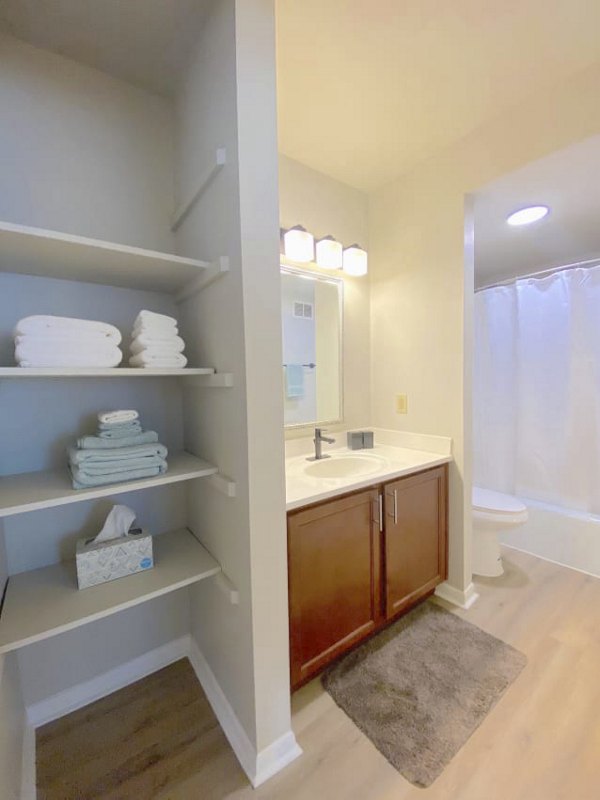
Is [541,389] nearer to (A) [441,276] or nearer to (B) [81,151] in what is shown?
(A) [441,276]

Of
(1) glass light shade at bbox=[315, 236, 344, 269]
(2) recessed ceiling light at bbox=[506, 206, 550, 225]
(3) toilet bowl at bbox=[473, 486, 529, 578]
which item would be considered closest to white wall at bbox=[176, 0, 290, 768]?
(1) glass light shade at bbox=[315, 236, 344, 269]

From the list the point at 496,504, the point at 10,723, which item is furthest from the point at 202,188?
the point at 496,504

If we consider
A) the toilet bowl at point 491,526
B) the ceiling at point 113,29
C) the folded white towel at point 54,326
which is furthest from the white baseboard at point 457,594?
the ceiling at point 113,29

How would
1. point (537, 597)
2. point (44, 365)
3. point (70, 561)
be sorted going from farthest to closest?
point (537, 597)
point (70, 561)
point (44, 365)

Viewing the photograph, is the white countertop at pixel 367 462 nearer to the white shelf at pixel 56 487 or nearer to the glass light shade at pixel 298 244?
the white shelf at pixel 56 487

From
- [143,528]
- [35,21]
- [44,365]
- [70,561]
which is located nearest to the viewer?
[44,365]

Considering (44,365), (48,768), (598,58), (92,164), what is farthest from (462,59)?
(48,768)

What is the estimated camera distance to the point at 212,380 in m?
1.11

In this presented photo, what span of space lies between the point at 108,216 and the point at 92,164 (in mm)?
185

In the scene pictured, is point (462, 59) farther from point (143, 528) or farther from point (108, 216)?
point (143, 528)

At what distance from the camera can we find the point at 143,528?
1.36 m

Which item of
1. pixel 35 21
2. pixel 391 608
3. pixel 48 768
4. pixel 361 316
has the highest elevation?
pixel 35 21

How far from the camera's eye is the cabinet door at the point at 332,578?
1.23m

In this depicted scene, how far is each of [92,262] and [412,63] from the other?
1394 millimetres
